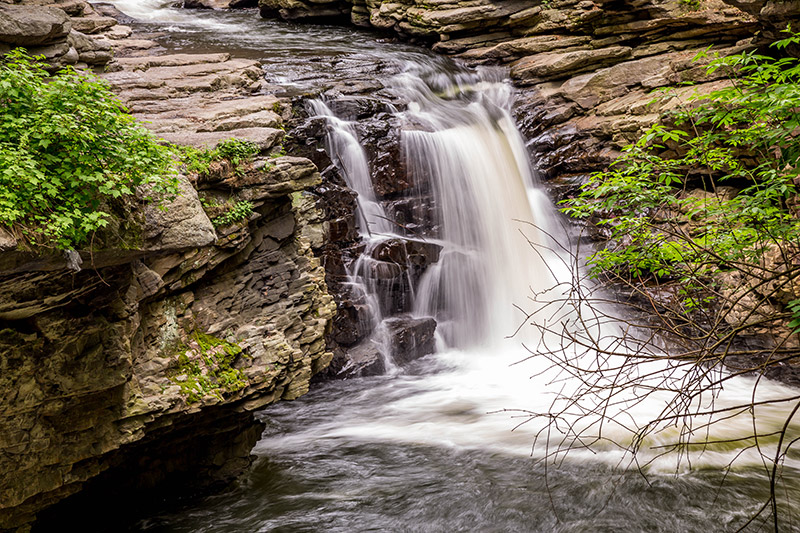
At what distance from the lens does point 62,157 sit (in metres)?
3.74

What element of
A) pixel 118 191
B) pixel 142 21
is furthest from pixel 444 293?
pixel 142 21

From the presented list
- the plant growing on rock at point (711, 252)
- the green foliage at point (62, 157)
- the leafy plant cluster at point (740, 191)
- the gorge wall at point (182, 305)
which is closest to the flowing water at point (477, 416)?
the plant growing on rock at point (711, 252)

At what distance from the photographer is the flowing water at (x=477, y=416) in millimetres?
5605

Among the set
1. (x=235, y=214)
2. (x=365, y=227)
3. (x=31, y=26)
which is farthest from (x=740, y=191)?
(x=31, y=26)

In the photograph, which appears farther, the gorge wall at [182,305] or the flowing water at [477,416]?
the flowing water at [477,416]

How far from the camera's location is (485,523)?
554 centimetres

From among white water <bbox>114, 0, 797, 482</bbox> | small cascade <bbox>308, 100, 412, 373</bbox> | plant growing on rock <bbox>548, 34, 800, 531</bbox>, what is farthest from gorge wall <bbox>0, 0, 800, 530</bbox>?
plant growing on rock <bbox>548, 34, 800, 531</bbox>

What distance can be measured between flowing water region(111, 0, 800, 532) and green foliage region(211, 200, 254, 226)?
1859 mm

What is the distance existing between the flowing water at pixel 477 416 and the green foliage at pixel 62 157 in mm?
2765

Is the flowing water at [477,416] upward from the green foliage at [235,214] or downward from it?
Result: downward

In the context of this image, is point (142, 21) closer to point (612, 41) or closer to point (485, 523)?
point (612, 41)

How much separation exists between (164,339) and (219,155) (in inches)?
71.2

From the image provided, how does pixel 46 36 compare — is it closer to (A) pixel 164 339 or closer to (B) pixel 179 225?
(B) pixel 179 225

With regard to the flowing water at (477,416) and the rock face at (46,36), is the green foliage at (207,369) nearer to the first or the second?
the flowing water at (477,416)
